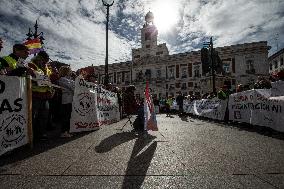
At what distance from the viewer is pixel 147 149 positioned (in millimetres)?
4531

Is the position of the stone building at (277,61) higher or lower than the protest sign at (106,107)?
higher

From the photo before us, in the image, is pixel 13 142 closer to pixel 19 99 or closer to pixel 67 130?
pixel 19 99

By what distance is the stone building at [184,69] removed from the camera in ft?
158

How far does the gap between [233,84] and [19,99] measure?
4805 centimetres

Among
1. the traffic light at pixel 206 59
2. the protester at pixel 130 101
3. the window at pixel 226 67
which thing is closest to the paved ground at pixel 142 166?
the protester at pixel 130 101

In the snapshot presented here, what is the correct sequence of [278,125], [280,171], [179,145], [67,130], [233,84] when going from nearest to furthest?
[280,171] → [179,145] → [67,130] → [278,125] → [233,84]

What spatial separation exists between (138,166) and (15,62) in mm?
3081

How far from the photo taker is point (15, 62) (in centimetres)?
484

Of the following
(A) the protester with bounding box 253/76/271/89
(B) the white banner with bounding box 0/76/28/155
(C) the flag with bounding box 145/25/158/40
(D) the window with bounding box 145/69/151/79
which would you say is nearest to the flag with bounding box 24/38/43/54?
(B) the white banner with bounding box 0/76/28/155

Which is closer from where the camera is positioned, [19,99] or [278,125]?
[19,99]

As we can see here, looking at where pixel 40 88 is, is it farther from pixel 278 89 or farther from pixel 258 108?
pixel 258 108

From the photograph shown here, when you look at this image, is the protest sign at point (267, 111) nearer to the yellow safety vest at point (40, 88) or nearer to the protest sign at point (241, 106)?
the protest sign at point (241, 106)

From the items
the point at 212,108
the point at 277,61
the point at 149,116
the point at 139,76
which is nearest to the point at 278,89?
the point at 149,116

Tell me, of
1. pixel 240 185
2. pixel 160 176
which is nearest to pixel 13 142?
pixel 160 176
